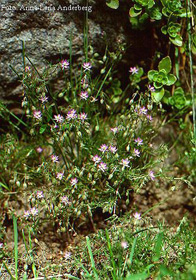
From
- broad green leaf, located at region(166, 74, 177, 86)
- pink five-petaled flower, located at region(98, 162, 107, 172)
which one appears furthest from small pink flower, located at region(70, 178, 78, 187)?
broad green leaf, located at region(166, 74, 177, 86)

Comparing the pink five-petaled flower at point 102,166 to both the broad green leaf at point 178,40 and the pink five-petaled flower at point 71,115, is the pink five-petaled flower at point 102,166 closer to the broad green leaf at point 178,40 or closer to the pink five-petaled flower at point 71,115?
the pink five-petaled flower at point 71,115

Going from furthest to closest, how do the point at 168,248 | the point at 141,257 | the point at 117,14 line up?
the point at 117,14 → the point at 168,248 → the point at 141,257

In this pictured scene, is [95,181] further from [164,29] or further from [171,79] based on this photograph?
[164,29]

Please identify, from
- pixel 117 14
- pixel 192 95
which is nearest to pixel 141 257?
pixel 192 95

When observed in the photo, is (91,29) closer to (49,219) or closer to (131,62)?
(131,62)

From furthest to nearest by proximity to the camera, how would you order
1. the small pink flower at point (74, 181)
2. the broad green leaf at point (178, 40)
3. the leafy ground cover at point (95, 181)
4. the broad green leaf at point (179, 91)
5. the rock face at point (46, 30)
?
the broad green leaf at point (179, 91)
the broad green leaf at point (178, 40)
the rock face at point (46, 30)
the small pink flower at point (74, 181)
the leafy ground cover at point (95, 181)

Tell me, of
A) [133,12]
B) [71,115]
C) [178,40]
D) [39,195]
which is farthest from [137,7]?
[39,195]

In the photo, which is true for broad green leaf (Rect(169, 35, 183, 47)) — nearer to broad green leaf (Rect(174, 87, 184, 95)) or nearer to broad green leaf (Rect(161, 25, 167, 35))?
broad green leaf (Rect(161, 25, 167, 35))

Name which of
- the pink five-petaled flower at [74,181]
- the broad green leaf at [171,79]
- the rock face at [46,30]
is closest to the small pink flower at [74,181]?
the pink five-petaled flower at [74,181]
